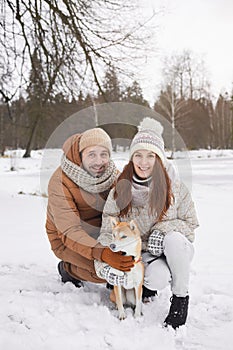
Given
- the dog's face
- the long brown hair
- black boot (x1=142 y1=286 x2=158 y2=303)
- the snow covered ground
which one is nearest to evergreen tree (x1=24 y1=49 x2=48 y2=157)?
the snow covered ground

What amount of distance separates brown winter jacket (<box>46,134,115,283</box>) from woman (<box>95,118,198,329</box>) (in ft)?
0.39

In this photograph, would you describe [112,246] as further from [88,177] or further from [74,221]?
[88,177]

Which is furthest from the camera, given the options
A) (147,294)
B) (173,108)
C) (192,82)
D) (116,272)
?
(192,82)

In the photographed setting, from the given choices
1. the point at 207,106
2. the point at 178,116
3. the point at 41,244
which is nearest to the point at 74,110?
the point at 41,244

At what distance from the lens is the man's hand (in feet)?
6.97

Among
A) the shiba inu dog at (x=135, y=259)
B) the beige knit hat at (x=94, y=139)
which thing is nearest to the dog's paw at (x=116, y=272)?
the shiba inu dog at (x=135, y=259)

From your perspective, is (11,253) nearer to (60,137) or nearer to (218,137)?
(60,137)

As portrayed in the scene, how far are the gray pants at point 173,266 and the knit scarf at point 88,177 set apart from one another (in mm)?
569

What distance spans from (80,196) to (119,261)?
1.87 ft

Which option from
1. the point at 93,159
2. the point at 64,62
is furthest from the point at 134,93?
the point at 93,159

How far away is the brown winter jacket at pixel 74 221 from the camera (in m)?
2.33

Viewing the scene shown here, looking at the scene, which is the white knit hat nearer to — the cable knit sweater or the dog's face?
the cable knit sweater

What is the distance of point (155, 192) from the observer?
2.30 m

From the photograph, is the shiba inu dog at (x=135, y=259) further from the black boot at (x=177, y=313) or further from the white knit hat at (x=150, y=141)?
the white knit hat at (x=150, y=141)
